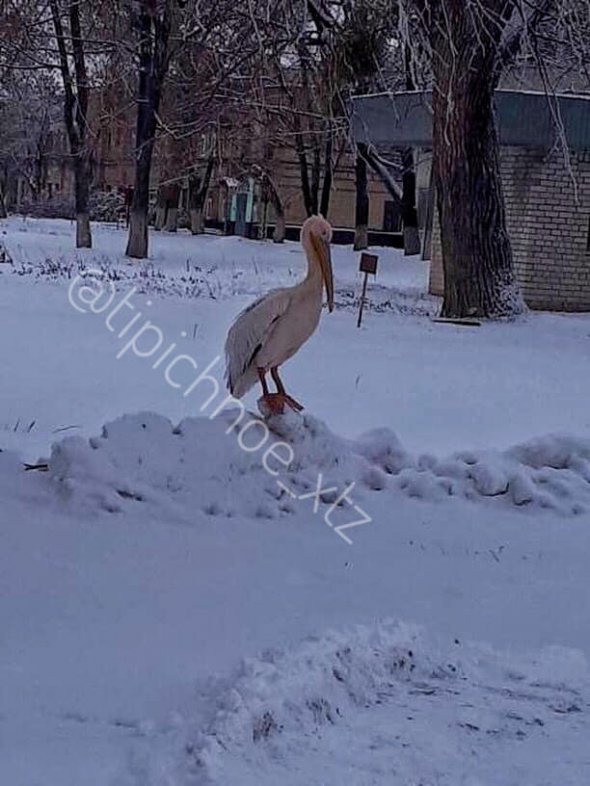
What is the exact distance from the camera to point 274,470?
17.8ft

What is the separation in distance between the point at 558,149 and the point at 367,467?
1120cm

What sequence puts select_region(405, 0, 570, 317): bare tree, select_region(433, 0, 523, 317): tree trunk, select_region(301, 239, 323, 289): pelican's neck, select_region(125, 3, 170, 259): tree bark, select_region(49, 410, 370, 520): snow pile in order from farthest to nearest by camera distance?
select_region(125, 3, 170, 259): tree bark
select_region(433, 0, 523, 317): tree trunk
select_region(405, 0, 570, 317): bare tree
select_region(301, 239, 323, 289): pelican's neck
select_region(49, 410, 370, 520): snow pile

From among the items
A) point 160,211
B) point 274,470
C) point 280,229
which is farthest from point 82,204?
point 274,470

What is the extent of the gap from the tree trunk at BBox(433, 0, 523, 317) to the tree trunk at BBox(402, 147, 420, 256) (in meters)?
14.9

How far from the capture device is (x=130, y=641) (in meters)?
3.62

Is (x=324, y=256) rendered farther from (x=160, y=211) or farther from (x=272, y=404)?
(x=160, y=211)

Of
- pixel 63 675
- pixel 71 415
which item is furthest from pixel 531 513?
pixel 71 415

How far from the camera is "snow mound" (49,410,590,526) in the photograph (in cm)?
510

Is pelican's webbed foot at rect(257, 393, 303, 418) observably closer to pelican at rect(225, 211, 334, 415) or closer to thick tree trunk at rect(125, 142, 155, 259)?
pelican at rect(225, 211, 334, 415)

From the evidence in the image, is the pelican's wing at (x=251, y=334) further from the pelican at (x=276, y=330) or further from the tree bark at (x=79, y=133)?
the tree bark at (x=79, y=133)

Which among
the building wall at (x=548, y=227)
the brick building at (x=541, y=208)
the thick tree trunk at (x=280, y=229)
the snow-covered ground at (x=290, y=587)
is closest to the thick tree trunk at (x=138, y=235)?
the brick building at (x=541, y=208)

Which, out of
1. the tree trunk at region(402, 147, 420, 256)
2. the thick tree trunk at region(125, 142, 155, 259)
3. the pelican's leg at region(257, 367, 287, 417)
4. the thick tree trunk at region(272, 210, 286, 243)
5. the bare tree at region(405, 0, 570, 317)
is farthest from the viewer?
the thick tree trunk at region(272, 210, 286, 243)

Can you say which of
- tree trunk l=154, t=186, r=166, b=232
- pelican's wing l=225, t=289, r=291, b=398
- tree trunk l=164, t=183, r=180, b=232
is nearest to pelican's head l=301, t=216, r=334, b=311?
pelican's wing l=225, t=289, r=291, b=398

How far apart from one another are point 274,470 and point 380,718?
7.44 ft
